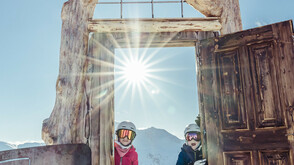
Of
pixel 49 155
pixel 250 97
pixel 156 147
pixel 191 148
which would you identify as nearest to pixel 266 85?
pixel 250 97

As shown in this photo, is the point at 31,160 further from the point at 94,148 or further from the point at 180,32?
the point at 180,32

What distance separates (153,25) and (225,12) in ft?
3.81

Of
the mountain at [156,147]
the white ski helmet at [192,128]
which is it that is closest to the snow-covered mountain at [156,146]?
the mountain at [156,147]

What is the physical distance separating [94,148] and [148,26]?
1.93 metres

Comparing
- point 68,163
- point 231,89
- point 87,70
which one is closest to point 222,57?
point 231,89

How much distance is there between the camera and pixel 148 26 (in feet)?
13.2

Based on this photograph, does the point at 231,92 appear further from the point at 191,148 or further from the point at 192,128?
the point at 191,148

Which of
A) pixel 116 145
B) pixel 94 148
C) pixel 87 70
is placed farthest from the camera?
pixel 116 145

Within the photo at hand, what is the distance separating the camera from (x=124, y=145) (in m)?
5.05

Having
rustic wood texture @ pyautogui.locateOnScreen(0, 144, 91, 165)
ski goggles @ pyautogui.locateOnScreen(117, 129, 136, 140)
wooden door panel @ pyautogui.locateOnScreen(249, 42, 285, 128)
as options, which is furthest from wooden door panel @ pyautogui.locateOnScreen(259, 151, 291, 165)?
ski goggles @ pyautogui.locateOnScreen(117, 129, 136, 140)

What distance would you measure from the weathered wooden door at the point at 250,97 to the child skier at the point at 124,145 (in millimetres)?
1924

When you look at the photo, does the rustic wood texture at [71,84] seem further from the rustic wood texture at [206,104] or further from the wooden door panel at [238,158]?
the wooden door panel at [238,158]

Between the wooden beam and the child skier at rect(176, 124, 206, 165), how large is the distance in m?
2.18

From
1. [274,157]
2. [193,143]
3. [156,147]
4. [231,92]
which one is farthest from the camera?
[156,147]
